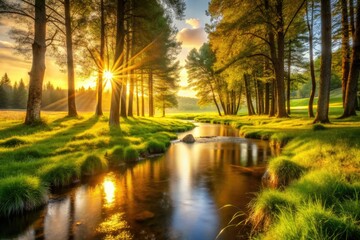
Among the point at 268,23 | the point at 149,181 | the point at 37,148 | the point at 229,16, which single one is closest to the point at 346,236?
the point at 149,181

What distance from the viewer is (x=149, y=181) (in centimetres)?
865

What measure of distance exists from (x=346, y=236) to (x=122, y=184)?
21.6ft

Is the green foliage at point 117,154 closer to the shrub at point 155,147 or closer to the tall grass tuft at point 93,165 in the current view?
the tall grass tuft at point 93,165

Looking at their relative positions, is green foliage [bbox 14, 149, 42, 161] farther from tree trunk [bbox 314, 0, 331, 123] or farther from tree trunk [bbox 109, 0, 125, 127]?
tree trunk [bbox 314, 0, 331, 123]

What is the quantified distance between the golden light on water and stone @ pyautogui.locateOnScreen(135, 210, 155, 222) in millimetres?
1140

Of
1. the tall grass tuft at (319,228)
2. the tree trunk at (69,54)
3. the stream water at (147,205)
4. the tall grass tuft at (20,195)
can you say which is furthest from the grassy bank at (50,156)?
the tall grass tuft at (319,228)

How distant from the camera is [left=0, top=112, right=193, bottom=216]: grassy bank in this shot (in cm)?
613

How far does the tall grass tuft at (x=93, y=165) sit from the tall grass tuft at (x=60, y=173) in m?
0.50

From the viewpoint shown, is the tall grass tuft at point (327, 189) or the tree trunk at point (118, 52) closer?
the tall grass tuft at point (327, 189)

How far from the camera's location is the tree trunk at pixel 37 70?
14617 mm

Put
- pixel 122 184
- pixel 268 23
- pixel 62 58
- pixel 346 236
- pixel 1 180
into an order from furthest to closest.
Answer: pixel 62 58, pixel 268 23, pixel 122 184, pixel 1 180, pixel 346 236

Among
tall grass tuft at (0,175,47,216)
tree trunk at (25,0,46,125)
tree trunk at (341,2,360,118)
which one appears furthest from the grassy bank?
tree trunk at (341,2,360,118)

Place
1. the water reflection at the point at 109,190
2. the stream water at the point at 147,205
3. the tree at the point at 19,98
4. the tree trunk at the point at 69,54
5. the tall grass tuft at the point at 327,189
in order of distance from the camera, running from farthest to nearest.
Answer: the tree at the point at 19,98, the tree trunk at the point at 69,54, the water reflection at the point at 109,190, the stream water at the point at 147,205, the tall grass tuft at the point at 327,189

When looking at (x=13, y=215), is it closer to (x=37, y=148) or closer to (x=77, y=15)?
(x=37, y=148)
